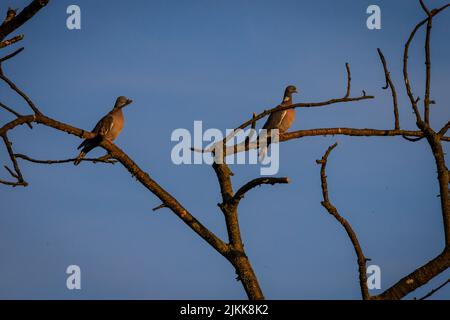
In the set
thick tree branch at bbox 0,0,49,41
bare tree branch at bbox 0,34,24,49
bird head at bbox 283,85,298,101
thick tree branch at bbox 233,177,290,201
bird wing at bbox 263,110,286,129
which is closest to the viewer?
thick tree branch at bbox 0,0,49,41

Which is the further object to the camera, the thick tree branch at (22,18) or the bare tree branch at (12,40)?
the bare tree branch at (12,40)

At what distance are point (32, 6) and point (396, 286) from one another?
253cm

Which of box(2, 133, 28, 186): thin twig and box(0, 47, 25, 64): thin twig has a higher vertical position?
box(0, 47, 25, 64): thin twig

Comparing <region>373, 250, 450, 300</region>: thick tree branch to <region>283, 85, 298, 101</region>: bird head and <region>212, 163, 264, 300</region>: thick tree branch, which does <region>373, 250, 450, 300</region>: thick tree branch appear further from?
<region>283, 85, 298, 101</region>: bird head

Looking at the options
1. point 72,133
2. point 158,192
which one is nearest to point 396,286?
point 158,192

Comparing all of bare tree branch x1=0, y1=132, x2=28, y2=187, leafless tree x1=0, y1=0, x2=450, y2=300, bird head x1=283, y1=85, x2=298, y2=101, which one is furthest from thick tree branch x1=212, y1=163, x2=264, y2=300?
bird head x1=283, y1=85, x2=298, y2=101

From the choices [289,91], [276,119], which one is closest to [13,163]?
[276,119]

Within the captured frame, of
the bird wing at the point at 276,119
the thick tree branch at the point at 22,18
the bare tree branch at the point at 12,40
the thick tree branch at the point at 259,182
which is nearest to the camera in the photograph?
the thick tree branch at the point at 22,18

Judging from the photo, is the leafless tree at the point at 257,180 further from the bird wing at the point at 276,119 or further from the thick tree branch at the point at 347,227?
the bird wing at the point at 276,119

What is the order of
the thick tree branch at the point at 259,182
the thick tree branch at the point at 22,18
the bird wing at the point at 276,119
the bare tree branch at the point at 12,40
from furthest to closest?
the bird wing at the point at 276,119 < the thick tree branch at the point at 259,182 < the bare tree branch at the point at 12,40 < the thick tree branch at the point at 22,18

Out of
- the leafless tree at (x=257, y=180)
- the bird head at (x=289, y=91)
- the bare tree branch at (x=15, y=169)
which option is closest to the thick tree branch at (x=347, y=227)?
the leafless tree at (x=257, y=180)

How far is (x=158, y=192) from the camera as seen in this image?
4.82 metres
